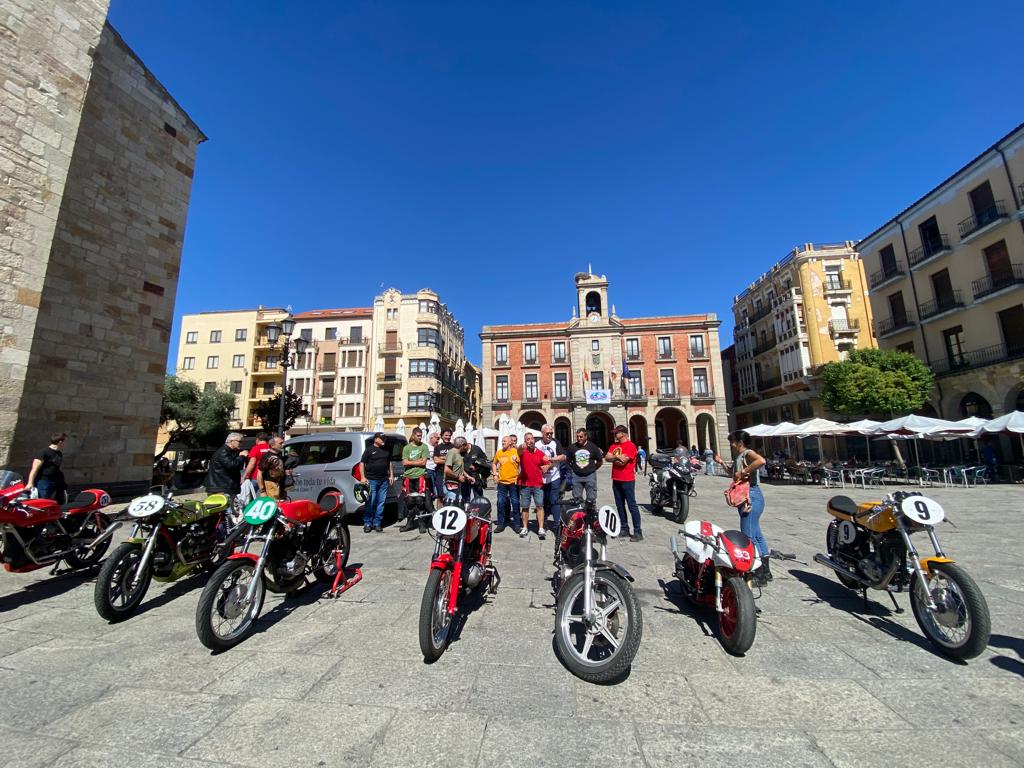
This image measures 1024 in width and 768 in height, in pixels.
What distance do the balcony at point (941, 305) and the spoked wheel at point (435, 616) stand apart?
95.5ft

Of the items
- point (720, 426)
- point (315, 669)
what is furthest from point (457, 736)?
point (720, 426)

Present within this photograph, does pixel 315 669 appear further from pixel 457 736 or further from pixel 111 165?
pixel 111 165

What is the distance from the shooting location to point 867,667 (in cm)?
281

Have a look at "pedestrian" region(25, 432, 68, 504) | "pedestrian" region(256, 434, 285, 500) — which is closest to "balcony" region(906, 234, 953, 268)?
"pedestrian" region(256, 434, 285, 500)

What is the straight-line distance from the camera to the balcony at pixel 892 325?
23945 millimetres

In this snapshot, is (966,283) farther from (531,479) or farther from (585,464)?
(531,479)

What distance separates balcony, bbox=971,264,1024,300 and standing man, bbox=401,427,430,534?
85.5 feet

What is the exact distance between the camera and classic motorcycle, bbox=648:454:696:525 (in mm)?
8727

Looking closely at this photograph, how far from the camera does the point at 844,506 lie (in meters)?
4.32

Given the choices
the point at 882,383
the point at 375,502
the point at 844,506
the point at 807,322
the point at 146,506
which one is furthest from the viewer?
the point at 807,322

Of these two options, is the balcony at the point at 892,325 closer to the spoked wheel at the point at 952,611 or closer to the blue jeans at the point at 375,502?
the spoked wheel at the point at 952,611

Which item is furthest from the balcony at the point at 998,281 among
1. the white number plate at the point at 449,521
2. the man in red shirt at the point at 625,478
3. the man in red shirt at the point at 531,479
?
the white number plate at the point at 449,521

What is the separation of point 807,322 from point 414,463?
34.1m

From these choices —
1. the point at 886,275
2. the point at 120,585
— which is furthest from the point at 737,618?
the point at 886,275
